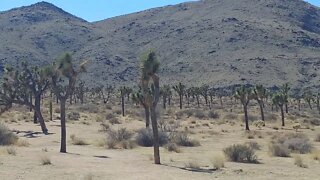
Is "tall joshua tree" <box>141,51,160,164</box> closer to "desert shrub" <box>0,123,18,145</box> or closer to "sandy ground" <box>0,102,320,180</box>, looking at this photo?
"sandy ground" <box>0,102,320,180</box>

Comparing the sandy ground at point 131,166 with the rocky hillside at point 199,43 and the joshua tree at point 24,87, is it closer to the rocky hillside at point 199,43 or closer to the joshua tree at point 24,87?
the joshua tree at point 24,87

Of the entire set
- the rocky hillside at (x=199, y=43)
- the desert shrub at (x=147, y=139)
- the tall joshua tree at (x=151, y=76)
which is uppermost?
the rocky hillside at (x=199, y=43)

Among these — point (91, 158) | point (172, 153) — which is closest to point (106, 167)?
point (91, 158)

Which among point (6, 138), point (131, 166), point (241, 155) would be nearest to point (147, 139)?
point (6, 138)

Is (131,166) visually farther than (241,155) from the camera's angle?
No

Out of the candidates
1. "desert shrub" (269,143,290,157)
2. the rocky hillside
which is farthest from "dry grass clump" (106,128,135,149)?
the rocky hillside

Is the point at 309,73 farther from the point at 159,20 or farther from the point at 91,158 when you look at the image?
the point at 91,158

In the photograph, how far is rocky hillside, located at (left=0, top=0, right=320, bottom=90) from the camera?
134m

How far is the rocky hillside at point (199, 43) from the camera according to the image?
5295 inches

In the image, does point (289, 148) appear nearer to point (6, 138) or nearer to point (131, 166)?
point (131, 166)

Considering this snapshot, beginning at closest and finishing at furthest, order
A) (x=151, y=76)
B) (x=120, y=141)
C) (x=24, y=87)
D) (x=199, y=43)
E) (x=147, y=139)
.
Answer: (x=151, y=76) < (x=120, y=141) < (x=147, y=139) < (x=24, y=87) < (x=199, y=43)

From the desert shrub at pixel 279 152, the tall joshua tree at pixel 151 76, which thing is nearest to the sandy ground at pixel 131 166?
the desert shrub at pixel 279 152

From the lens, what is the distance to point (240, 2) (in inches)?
7574

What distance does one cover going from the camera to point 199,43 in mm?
152875
